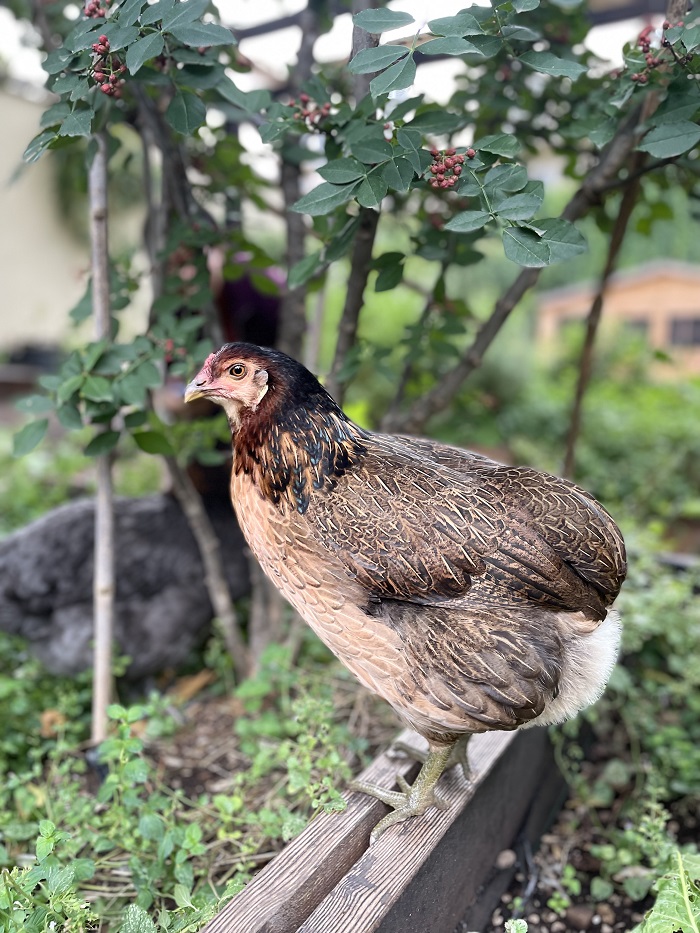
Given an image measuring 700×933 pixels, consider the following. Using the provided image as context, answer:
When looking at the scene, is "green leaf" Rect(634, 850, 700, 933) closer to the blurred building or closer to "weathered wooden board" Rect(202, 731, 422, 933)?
"weathered wooden board" Rect(202, 731, 422, 933)

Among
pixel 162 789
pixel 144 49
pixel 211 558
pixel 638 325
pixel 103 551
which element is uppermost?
pixel 144 49

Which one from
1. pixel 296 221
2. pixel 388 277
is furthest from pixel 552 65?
pixel 296 221

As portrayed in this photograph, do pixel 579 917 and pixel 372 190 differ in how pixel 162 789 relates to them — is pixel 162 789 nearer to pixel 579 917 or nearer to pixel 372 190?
pixel 579 917

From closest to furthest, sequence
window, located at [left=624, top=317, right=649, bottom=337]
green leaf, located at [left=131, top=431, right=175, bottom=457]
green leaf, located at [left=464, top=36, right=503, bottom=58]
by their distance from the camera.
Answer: green leaf, located at [left=464, top=36, right=503, bottom=58], green leaf, located at [left=131, top=431, right=175, bottom=457], window, located at [left=624, top=317, right=649, bottom=337]

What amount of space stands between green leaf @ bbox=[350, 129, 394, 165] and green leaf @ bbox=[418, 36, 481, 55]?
179 mm

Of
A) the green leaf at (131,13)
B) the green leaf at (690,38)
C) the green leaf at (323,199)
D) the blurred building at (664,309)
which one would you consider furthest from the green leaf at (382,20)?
the blurred building at (664,309)

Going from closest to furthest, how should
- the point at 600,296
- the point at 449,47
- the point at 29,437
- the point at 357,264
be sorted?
the point at 449,47, the point at 29,437, the point at 357,264, the point at 600,296

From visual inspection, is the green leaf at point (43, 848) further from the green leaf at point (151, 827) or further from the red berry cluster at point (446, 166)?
the red berry cluster at point (446, 166)

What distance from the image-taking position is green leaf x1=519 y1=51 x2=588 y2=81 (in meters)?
1.24

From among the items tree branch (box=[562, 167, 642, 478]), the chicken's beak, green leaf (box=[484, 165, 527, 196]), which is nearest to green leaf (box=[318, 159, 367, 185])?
green leaf (box=[484, 165, 527, 196])

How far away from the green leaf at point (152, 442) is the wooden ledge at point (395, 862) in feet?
3.10

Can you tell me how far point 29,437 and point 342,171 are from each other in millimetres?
964

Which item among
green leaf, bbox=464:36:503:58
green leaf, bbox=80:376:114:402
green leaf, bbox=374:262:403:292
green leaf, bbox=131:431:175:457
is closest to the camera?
green leaf, bbox=464:36:503:58

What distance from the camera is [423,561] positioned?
51.9 inches
